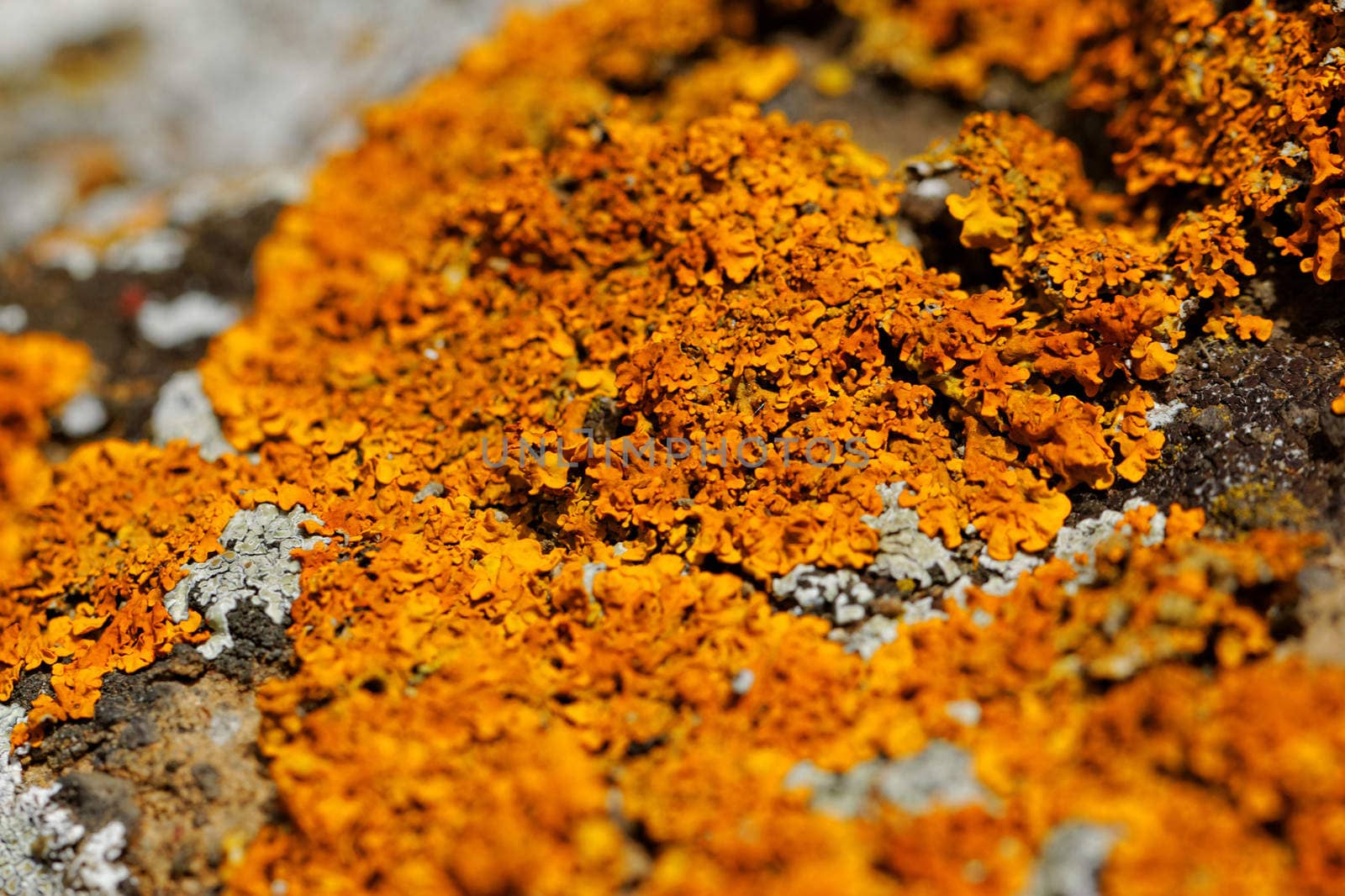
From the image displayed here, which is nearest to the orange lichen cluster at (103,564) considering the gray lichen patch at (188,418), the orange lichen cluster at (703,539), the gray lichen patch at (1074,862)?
the orange lichen cluster at (703,539)

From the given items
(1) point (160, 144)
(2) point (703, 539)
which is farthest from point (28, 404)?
(2) point (703, 539)

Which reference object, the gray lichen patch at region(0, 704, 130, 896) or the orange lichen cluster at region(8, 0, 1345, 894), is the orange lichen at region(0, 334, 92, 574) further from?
the gray lichen patch at region(0, 704, 130, 896)

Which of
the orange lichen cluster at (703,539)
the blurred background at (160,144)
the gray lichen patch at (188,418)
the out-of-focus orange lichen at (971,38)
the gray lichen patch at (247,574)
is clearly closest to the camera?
the orange lichen cluster at (703,539)

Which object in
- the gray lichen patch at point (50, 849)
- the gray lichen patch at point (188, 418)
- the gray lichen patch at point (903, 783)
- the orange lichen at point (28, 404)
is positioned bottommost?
the gray lichen patch at point (50, 849)

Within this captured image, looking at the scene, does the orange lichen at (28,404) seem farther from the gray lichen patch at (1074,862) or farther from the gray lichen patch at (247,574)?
the gray lichen patch at (1074,862)

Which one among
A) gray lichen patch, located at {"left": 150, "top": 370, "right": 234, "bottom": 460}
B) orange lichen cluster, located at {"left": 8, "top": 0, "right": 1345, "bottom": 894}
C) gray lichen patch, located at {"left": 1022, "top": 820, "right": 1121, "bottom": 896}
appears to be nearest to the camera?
gray lichen patch, located at {"left": 1022, "top": 820, "right": 1121, "bottom": 896}

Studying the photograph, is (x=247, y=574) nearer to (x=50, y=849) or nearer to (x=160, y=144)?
(x=50, y=849)

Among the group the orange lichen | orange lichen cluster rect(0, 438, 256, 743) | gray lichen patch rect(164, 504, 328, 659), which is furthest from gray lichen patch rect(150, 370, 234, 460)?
gray lichen patch rect(164, 504, 328, 659)
